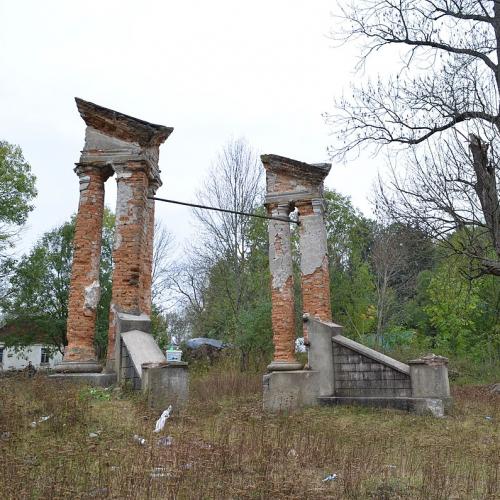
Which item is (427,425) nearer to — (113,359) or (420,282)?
(113,359)

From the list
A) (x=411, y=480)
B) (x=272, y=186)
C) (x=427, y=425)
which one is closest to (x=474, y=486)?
(x=411, y=480)

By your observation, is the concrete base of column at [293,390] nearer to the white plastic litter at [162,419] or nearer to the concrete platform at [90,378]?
the concrete platform at [90,378]

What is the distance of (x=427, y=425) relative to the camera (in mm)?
8336

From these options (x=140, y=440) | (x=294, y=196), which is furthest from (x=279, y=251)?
(x=140, y=440)

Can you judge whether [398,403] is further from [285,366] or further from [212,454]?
[212,454]

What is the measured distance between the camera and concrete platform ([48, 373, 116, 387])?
8.70 m

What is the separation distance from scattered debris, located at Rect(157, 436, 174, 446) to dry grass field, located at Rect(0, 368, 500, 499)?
0.02 m

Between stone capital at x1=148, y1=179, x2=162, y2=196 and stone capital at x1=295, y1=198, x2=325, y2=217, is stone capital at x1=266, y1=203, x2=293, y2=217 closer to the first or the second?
stone capital at x1=295, y1=198, x2=325, y2=217

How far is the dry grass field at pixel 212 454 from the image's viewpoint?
388 cm

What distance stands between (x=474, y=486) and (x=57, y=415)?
457 cm

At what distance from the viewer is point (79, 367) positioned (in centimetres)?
902

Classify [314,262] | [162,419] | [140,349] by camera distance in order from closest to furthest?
[162,419] < [140,349] < [314,262]

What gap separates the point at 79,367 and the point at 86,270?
178 cm

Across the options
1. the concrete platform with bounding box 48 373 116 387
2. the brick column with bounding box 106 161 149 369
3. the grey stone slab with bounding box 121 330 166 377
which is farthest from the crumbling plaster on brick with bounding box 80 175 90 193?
the concrete platform with bounding box 48 373 116 387
